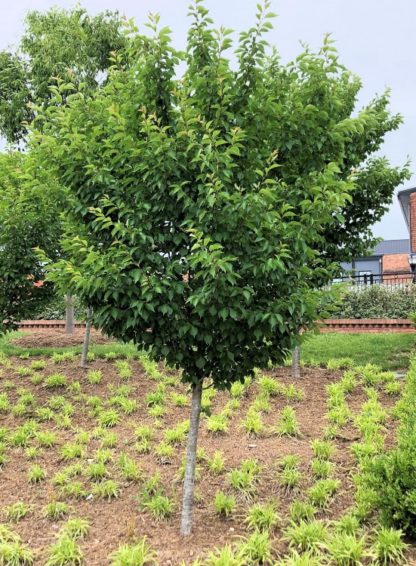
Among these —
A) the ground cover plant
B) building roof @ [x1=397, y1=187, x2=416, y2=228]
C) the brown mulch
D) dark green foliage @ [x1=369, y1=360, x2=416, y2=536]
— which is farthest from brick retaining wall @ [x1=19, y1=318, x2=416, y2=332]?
dark green foliage @ [x1=369, y1=360, x2=416, y2=536]

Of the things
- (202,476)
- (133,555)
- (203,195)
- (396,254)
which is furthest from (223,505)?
(396,254)

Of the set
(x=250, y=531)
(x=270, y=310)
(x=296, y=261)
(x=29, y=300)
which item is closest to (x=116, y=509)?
(x=250, y=531)

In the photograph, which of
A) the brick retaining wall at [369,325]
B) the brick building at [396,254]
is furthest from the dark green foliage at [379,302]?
the brick building at [396,254]

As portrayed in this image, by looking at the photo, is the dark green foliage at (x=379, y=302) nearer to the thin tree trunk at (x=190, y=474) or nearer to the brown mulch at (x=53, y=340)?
the brown mulch at (x=53, y=340)

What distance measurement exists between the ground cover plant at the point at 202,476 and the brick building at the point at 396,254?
11292mm

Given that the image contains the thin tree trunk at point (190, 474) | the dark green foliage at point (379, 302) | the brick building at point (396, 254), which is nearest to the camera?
the thin tree trunk at point (190, 474)

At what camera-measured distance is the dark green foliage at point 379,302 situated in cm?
1288

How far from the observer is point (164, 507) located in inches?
164

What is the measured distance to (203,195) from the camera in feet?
11.0

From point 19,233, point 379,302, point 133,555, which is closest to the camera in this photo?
point 133,555

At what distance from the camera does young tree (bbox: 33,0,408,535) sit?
3246 mm

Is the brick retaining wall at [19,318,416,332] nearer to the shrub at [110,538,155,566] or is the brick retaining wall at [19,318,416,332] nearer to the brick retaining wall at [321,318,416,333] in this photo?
the brick retaining wall at [321,318,416,333]

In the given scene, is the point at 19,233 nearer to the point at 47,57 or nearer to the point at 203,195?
the point at 203,195

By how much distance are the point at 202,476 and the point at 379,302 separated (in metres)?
9.57
